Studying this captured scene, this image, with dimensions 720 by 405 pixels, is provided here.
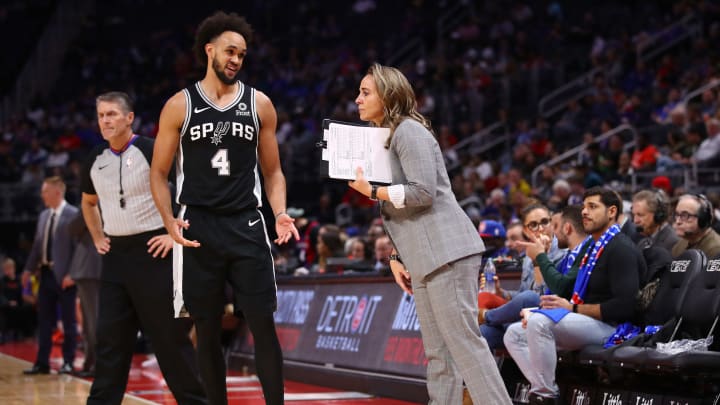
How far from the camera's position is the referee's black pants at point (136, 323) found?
5828 millimetres

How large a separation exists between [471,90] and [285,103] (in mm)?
4967

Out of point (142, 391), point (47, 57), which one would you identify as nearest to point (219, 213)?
point (142, 391)

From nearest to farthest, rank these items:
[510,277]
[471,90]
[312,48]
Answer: [510,277] < [471,90] < [312,48]

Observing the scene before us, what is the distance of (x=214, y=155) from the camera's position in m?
5.05

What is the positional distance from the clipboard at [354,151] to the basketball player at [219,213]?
17.9 inches

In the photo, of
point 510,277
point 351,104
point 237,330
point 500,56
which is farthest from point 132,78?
point 510,277

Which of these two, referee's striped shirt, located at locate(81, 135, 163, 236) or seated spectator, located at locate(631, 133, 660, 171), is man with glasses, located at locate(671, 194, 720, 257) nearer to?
Result: referee's striped shirt, located at locate(81, 135, 163, 236)

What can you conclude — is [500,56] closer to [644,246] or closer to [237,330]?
[237,330]

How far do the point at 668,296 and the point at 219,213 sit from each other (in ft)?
9.34

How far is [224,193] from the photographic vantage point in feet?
16.5

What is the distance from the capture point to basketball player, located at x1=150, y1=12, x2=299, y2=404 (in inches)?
196

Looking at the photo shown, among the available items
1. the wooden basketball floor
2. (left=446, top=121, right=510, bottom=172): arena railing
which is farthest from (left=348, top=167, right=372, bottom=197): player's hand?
(left=446, top=121, right=510, bottom=172): arena railing

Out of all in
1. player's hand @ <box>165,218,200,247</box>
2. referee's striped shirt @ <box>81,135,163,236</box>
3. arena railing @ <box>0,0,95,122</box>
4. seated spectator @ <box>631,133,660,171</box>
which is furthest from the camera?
arena railing @ <box>0,0,95,122</box>

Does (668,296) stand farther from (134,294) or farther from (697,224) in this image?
(134,294)
